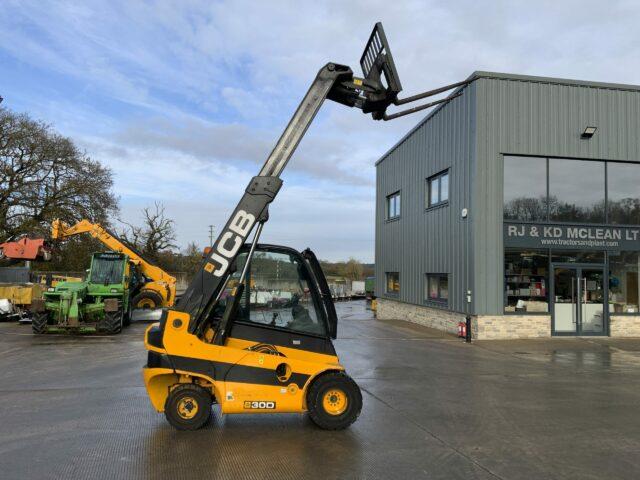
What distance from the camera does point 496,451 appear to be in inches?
210

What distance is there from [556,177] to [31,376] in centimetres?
1480

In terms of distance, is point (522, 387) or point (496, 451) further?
point (522, 387)

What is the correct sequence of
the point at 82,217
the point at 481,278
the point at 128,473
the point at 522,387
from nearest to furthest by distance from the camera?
the point at 128,473
the point at 522,387
the point at 481,278
the point at 82,217

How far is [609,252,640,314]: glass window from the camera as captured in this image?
1619 cm

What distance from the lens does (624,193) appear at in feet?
53.8

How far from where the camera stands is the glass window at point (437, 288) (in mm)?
17609

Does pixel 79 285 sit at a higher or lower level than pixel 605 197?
lower

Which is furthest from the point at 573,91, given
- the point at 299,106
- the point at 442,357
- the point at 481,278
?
the point at 299,106

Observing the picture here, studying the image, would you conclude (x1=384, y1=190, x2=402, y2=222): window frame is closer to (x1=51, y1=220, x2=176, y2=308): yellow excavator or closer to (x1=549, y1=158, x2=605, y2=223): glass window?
(x1=549, y1=158, x2=605, y2=223): glass window

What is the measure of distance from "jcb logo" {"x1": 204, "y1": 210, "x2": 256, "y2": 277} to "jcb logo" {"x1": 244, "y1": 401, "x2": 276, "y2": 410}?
1501 millimetres

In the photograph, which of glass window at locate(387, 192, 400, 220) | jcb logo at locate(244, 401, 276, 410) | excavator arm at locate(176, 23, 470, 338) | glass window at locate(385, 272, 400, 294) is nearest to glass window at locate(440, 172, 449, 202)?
glass window at locate(387, 192, 400, 220)

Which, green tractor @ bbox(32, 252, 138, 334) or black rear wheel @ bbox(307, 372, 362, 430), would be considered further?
green tractor @ bbox(32, 252, 138, 334)

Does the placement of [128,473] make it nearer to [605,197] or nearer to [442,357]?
[442,357]

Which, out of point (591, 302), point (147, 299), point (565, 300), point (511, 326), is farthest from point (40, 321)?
point (591, 302)
